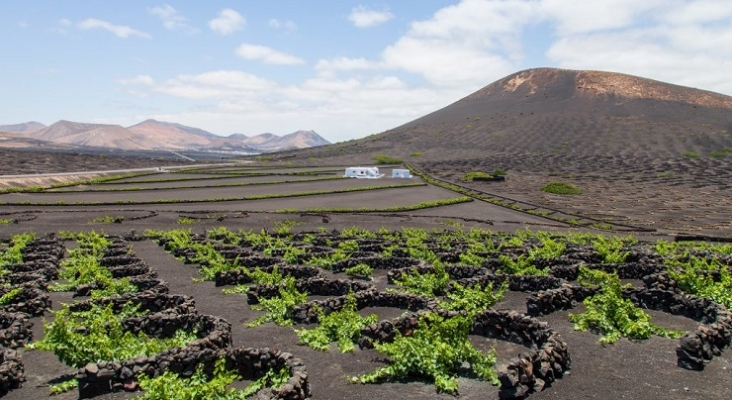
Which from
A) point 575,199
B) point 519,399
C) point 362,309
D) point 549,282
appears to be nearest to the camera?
point 519,399

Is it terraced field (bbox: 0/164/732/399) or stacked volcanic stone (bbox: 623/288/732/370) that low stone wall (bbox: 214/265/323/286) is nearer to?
terraced field (bbox: 0/164/732/399)

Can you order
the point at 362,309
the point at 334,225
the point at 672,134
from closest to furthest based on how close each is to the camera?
the point at 362,309 < the point at 334,225 < the point at 672,134

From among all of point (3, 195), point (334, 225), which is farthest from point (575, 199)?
point (3, 195)

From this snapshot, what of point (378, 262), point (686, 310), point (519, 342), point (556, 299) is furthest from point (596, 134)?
point (519, 342)

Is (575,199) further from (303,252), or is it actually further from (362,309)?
(362,309)

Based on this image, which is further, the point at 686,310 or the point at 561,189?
the point at 561,189

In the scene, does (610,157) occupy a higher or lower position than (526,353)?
higher

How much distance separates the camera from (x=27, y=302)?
78.6ft

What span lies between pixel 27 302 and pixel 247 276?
35.8ft

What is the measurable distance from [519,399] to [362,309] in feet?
38.1

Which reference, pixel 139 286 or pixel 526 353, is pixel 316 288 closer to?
pixel 139 286

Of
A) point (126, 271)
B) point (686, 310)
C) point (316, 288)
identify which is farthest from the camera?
point (126, 271)

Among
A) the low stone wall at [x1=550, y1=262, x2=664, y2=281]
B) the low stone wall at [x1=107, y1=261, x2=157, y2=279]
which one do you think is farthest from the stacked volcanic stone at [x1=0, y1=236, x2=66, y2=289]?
the low stone wall at [x1=550, y1=262, x2=664, y2=281]

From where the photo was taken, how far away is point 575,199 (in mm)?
87938
